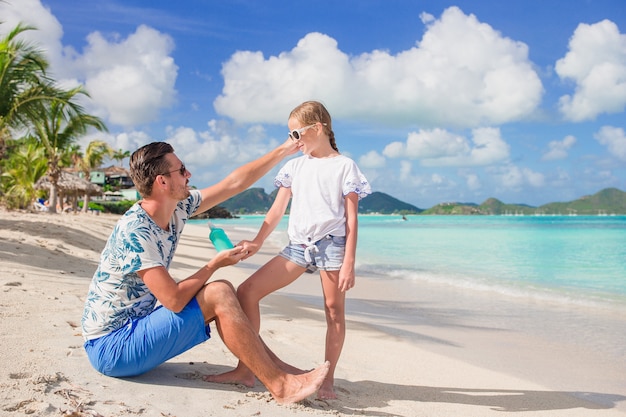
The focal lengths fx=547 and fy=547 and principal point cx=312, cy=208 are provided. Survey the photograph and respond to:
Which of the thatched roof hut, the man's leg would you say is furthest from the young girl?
the thatched roof hut

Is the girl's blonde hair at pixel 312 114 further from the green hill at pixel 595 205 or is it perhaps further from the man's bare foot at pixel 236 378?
the green hill at pixel 595 205

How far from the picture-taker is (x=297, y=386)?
9.56ft

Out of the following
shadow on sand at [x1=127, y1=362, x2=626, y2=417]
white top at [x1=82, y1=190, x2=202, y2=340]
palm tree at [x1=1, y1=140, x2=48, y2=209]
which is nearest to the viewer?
white top at [x1=82, y1=190, x2=202, y2=340]

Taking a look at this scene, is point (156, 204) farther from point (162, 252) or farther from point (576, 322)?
point (576, 322)

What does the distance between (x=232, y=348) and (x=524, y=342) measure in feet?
13.3

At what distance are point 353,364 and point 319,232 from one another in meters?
1.52

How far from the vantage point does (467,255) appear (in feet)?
62.4

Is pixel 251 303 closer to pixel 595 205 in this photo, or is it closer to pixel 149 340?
pixel 149 340

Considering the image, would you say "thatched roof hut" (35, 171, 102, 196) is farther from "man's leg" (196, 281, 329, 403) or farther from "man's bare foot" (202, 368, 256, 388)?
"man's leg" (196, 281, 329, 403)

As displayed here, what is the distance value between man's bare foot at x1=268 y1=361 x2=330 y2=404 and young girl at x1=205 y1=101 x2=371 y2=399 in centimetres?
34

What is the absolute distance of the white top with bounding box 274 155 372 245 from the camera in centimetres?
329

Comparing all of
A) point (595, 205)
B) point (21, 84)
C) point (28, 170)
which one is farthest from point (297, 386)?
point (595, 205)

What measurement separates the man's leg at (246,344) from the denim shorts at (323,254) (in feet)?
1.87

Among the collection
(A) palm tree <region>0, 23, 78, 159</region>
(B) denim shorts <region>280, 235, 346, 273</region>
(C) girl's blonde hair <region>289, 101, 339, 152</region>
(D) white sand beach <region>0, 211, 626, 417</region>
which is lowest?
(D) white sand beach <region>0, 211, 626, 417</region>
